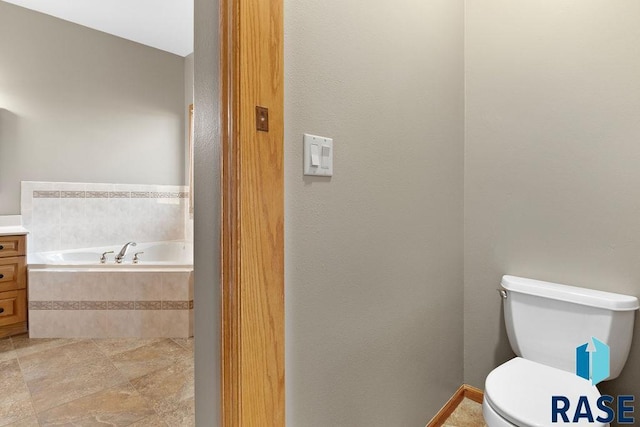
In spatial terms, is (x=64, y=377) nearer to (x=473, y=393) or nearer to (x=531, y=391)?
(x=473, y=393)

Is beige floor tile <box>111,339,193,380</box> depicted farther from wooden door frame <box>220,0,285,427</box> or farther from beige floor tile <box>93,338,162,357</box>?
wooden door frame <box>220,0,285,427</box>

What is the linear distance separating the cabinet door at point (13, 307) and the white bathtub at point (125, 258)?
255 mm

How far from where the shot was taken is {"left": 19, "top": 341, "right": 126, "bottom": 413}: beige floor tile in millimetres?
2010

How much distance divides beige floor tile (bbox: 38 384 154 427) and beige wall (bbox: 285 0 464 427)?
1.28 meters

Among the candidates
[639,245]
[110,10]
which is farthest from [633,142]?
[110,10]

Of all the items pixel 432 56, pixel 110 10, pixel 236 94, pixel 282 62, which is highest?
pixel 110 10

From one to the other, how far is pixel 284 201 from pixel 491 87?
1.39 meters

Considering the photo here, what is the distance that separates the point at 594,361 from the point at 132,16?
159 inches

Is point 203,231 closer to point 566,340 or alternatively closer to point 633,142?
point 566,340

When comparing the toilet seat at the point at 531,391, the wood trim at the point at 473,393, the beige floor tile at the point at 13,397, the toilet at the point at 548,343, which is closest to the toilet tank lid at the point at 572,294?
the toilet at the point at 548,343

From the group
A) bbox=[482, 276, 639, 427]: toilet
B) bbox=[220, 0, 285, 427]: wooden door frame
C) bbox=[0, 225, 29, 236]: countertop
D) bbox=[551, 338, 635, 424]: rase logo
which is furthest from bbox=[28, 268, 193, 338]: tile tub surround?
bbox=[551, 338, 635, 424]: rase logo

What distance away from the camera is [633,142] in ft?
4.82

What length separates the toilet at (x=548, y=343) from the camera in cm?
119

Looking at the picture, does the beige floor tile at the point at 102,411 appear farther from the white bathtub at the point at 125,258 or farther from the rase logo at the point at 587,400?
the rase logo at the point at 587,400
